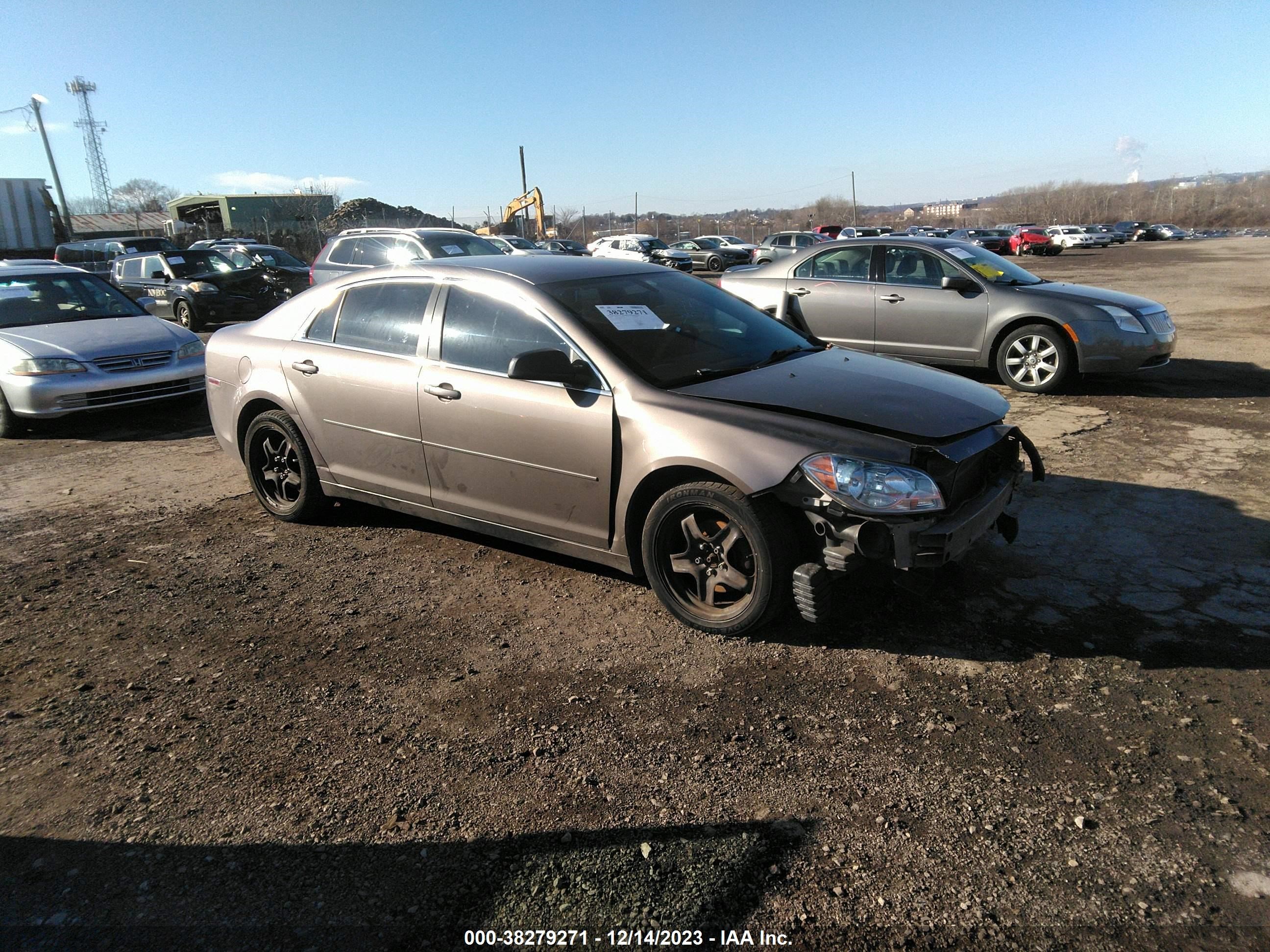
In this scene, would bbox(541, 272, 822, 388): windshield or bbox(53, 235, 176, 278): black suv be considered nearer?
bbox(541, 272, 822, 388): windshield

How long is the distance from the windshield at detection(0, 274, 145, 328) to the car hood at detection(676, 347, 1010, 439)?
7.90 m

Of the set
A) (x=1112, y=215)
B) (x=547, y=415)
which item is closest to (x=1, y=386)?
(x=547, y=415)

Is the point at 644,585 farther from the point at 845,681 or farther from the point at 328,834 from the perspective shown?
the point at 328,834

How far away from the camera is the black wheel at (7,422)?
7992mm

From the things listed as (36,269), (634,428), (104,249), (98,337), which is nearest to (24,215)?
(104,249)

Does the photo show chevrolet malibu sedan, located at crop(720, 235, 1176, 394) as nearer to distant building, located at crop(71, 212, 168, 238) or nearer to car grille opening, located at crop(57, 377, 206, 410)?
car grille opening, located at crop(57, 377, 206, 410)

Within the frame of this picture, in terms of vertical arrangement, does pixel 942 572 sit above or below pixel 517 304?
below

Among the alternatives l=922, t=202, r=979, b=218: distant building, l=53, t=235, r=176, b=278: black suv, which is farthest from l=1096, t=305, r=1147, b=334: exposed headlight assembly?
l=922, t=202, r=979, b=218: distant building

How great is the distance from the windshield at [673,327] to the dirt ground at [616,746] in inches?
46.9

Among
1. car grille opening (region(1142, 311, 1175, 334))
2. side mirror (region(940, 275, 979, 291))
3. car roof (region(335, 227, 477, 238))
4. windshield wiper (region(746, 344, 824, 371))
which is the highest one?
car roof (region(335, 227, 477, 238))

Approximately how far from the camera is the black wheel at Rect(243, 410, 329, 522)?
204 inches

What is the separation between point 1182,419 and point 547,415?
614cm

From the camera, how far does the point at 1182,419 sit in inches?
290

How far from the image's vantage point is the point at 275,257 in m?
19.2
